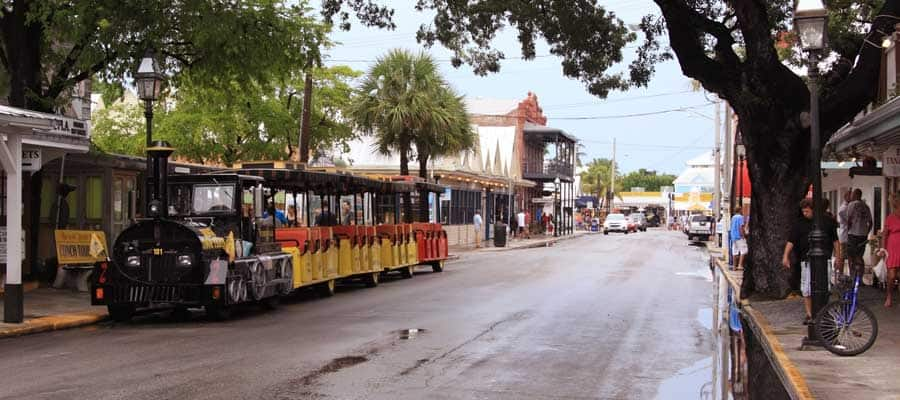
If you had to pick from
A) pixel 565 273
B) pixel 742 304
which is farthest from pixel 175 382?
pixel 565 273

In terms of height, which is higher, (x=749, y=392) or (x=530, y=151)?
(x=530, y=151)

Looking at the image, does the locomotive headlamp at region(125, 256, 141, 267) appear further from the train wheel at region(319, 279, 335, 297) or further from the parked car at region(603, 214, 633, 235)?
the parked car at region(603, 214, 633, 235)

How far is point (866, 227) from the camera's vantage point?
1769 centimetres

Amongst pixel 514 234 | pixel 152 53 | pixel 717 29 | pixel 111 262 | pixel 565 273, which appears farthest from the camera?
pixel 514 234

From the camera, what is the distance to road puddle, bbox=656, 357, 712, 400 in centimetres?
920

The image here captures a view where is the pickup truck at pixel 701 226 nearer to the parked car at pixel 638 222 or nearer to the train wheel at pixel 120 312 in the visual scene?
the parked car at pixel 638 222

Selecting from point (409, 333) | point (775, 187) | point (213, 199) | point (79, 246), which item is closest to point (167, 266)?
point (213, 199)

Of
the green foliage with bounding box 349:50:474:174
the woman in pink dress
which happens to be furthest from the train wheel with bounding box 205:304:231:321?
the green foliage with bounding box 349:50:474:174

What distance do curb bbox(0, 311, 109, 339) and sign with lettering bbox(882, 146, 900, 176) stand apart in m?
13.3

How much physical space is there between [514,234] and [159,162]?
45.3 meters

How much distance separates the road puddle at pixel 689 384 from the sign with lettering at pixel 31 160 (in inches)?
448

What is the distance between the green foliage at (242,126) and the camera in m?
34.1

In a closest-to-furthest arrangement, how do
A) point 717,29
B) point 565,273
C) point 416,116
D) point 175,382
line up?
point 175,382
point 717,29
point 565,273
point 416,116

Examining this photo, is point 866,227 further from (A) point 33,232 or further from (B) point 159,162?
(A) point 33,232
